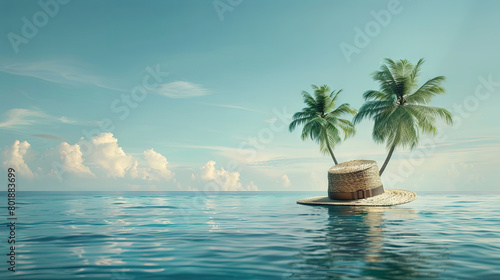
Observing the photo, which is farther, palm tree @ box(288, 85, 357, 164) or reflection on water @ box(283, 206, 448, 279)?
palm tree @ box(288, 85, 357, 164)

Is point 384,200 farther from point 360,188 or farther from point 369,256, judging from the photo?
point 369,256

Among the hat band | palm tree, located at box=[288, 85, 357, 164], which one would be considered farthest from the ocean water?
palm tree, located at box=[288, 85, 357, 164]

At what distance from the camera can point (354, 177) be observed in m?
21.8

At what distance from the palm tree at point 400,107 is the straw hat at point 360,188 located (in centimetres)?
423

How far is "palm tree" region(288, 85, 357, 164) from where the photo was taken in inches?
1198

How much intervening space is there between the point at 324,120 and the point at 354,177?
30.1ft

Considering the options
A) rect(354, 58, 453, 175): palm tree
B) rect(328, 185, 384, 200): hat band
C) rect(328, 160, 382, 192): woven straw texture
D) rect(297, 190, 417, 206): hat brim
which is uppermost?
rect(354, 58, 453, 175): palm tree

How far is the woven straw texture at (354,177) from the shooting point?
21734mm

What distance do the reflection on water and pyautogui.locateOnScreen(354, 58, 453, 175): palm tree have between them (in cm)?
1721

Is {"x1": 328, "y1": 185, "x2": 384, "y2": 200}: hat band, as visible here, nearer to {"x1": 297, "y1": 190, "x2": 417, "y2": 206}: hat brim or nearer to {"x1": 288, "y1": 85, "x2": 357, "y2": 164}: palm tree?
{"x1": 297, "y1": 190, "x2": 417, "y2": 206}: hat brim

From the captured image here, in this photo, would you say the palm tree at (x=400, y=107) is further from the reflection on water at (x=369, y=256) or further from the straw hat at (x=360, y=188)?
the reflection on water at (x=369, y=256)

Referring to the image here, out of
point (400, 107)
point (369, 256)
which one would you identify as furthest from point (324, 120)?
point (369, 256)

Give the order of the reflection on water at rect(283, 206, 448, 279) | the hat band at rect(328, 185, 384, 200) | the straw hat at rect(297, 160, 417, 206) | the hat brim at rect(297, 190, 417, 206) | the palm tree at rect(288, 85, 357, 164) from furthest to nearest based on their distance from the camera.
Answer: the palm tree at rect(288, 85, 357, 164) → the hat band at rect(328, 185, 384, 200) → the straw hat at rect(297, 160, 417, 206) → the hat brim at rect(297, 190, 417, 206) → the reflection on water at rect(283, 206, 448, 279)

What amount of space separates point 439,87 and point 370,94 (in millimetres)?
4855
